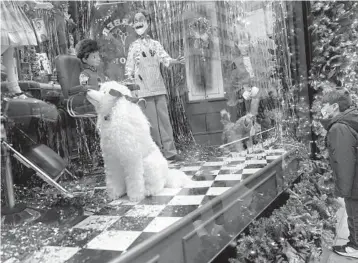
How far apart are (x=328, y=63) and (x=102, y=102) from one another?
8.80 ft

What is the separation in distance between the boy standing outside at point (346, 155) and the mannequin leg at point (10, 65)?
2179mm

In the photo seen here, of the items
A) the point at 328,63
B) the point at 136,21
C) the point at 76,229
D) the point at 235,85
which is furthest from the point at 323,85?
the point at 76,229

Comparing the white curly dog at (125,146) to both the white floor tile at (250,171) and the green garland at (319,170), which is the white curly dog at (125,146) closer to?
the white floor tile at (250,171)

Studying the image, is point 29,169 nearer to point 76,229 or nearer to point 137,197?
point 76,229

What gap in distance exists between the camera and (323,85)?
3.47 metres

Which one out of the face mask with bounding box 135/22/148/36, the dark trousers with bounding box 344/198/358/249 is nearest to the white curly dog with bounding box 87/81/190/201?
the face mask with bounding box 135/22/148/36

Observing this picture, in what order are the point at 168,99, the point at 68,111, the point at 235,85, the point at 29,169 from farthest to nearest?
1. the point at 235,85
2. the point at 168,99
3. the point at 68,111
4. the point at 29,169

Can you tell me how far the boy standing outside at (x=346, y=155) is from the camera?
7.53 feet

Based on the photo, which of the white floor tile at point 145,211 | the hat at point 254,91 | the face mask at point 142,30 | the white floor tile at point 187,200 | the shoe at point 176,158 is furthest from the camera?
the hat at point 254,91

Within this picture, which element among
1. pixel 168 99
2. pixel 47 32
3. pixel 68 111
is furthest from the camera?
pixel 168 99

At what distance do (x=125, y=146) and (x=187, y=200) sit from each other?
0.52 metres

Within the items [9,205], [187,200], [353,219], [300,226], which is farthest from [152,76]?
[353,219]

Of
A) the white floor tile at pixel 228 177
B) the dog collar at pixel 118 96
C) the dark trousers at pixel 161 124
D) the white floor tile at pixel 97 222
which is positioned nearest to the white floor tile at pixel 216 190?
the white floor tile at pixel 228 177

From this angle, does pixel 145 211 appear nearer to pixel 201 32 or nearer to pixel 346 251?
pixel 201 32
